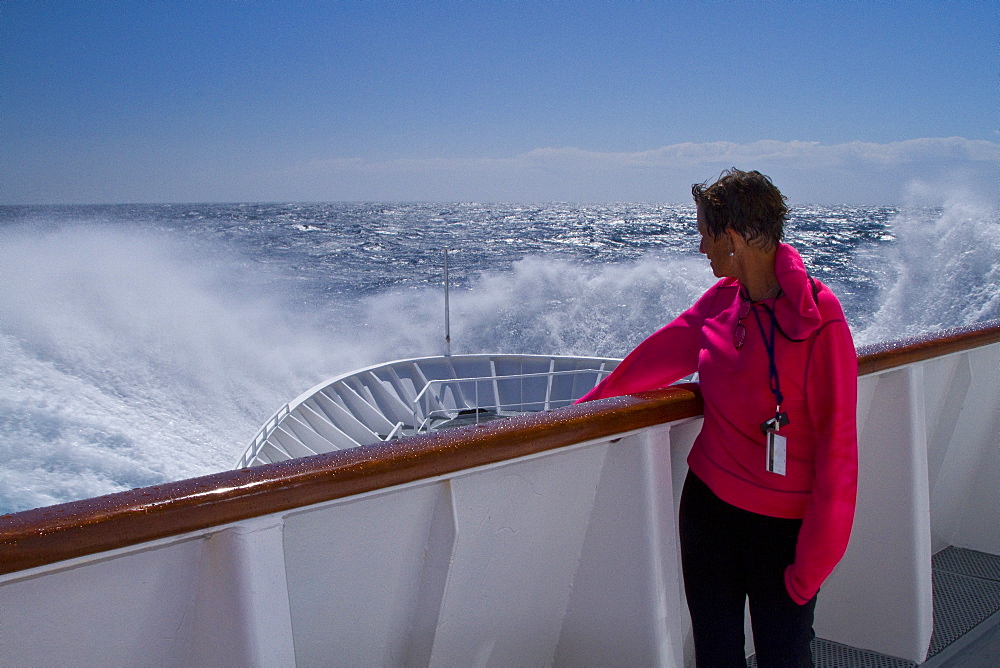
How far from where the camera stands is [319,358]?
38.0ft

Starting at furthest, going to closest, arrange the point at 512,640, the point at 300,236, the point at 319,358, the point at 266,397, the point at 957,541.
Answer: the point at 300,236
the point at 319,358
the point at 266,397
the point at 957,541
the point at 512,640

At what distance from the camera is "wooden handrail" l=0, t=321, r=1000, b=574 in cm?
63

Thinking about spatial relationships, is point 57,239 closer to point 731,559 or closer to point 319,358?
point 319,358

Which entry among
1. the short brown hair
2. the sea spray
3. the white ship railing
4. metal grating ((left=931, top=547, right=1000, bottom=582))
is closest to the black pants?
the short brown hair

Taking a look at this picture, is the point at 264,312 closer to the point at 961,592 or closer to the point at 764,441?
the point at 961,592

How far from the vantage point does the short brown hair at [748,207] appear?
2.94 ft

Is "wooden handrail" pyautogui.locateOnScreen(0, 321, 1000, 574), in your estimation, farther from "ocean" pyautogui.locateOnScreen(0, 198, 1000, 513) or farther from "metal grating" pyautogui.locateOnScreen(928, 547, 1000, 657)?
"ocean" pyautogui.locateOnScreen(0, 198, 1000, 513)

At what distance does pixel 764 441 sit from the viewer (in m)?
0.93

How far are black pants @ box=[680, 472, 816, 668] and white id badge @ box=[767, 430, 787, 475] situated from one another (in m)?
0.09

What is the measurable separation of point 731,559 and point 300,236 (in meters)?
20.4

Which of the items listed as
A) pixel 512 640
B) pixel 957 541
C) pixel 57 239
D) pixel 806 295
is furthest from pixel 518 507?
pixel 57 239

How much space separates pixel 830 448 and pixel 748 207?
308mm

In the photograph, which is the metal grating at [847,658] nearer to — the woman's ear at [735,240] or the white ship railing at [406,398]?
the woman's ear at [735,240]

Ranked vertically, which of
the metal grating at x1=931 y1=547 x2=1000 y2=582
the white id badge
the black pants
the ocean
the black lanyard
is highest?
the black lanyard
